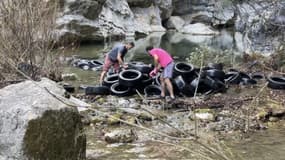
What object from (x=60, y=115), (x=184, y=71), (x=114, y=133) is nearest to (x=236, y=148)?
(x=114, y=133)

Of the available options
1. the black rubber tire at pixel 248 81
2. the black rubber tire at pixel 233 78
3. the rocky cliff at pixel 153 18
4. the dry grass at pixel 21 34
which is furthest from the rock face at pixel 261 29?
the dry grass at pixel 21 34

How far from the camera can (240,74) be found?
42.5 feet

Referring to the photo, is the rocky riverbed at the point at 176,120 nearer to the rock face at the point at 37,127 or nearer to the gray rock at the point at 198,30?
the rock face at the point at 37,127

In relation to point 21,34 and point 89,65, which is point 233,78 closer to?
point 21,34

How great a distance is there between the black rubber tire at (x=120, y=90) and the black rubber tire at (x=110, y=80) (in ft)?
0.77

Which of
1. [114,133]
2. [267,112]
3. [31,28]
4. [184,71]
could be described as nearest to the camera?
[114,133]

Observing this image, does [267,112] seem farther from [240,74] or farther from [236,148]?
[240,74]

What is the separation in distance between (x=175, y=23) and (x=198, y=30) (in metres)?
4.43

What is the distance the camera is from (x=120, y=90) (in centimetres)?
1152

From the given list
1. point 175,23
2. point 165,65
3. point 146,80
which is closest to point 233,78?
point 146,80

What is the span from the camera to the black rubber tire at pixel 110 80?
1190 centimetres

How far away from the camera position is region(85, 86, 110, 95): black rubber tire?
37.1 ft

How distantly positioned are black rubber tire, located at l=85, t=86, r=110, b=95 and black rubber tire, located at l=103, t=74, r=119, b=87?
42 centimetres

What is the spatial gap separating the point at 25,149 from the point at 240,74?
8.88 meters
